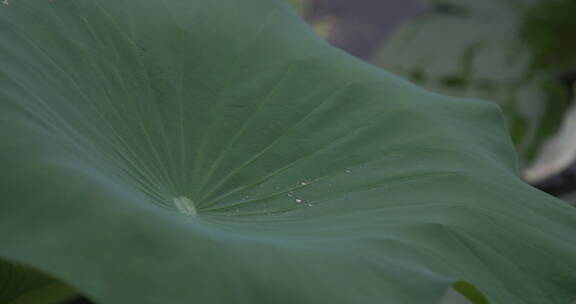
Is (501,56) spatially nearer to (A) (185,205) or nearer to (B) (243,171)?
(B) (243,171)

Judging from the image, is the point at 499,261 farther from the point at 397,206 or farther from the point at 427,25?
the point at 427,25

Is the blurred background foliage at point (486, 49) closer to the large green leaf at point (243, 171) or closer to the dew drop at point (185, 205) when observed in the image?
the large green leaf at point (243, 171)

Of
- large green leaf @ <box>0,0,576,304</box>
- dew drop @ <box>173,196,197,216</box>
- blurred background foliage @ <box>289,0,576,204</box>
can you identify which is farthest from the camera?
blurred background foliage @ <box>289,0,576,204</box>

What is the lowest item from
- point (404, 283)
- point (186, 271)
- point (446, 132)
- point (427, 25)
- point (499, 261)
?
point (186, 271)

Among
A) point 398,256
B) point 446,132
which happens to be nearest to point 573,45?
point 446,132

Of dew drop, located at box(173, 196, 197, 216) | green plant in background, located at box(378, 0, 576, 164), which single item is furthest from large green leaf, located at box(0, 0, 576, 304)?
green plant in background, located at box(378, 0, 576, 164)

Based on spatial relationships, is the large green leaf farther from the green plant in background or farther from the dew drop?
the green plant in background
